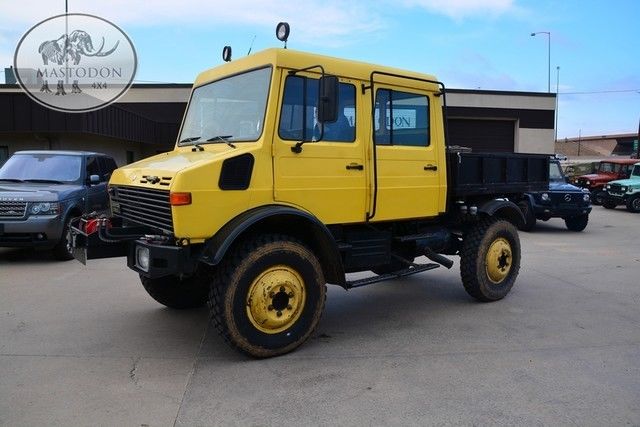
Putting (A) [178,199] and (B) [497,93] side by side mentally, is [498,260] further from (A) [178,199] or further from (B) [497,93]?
(B) [497,93]

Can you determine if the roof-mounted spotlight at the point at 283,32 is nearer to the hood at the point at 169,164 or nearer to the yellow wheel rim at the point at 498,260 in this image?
the hood at the point at 169,164

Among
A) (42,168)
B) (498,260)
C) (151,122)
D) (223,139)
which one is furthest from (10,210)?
(151,122)

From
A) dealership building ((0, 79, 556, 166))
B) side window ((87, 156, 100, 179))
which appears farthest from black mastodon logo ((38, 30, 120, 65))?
side window ((87, 156, 100, 179))

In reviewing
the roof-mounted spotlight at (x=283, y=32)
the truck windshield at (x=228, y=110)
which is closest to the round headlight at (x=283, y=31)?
the roof-mounted spotlight at (x=283, y=32)

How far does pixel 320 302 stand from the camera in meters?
4.83

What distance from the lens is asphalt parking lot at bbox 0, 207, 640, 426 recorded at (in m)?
3.64

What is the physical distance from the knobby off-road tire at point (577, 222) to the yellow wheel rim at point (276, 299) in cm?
1202

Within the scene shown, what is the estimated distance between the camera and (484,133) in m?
28.8

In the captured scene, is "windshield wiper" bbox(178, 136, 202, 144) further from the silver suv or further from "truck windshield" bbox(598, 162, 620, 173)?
"truck windshield" bbox(598, 162, 620, 173)

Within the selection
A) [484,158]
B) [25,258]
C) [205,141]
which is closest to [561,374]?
[484,158]

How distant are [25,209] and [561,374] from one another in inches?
308

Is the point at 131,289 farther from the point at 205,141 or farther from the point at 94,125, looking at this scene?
the point at 94,125

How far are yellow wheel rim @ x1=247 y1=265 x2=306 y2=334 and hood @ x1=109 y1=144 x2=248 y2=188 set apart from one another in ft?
3.39

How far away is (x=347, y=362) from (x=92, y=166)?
7477 millimetres
